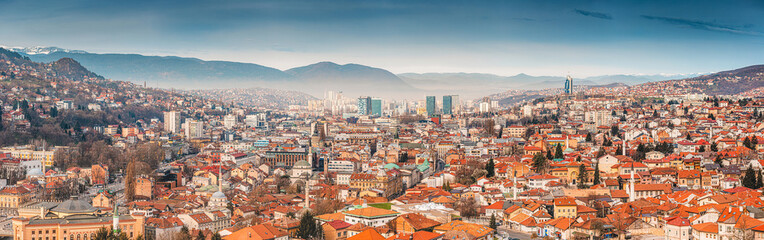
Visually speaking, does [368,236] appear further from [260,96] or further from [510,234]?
[260,96]

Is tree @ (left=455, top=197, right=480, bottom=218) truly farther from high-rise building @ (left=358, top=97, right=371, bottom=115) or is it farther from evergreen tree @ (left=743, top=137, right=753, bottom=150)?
high-rise building @ (left=358, top=97, right=371, bottom=115)

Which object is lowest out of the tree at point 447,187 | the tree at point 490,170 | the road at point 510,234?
the road at point 510,234

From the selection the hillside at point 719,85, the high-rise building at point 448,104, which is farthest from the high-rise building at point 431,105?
the hillside at point 719,85

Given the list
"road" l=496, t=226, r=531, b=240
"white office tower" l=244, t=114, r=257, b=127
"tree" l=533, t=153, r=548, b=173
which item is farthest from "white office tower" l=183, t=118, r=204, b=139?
"road" l=496, t=226, r=531, b=240

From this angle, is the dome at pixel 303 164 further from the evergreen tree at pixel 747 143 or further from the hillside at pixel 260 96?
the hillside at pixel 260 96

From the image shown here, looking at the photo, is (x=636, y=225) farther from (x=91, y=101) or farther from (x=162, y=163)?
(x=91, y=101)

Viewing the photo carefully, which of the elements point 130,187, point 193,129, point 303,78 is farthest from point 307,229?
point 303,78

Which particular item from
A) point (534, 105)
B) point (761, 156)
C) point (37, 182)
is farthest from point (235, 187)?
point (534, 105)
